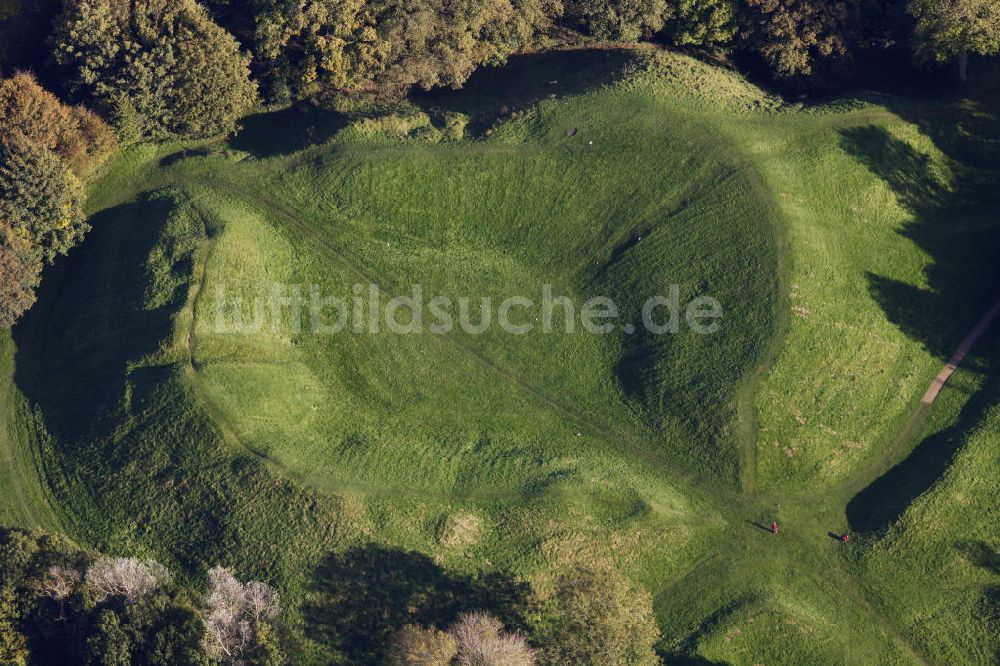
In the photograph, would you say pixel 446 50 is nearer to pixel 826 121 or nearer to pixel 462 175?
pixel 462 175

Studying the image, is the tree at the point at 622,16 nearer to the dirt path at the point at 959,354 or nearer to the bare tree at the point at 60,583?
the dirt path at the point at 959,354

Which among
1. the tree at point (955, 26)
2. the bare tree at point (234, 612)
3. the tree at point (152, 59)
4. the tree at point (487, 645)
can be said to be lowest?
the bare tree at point (234, 612)

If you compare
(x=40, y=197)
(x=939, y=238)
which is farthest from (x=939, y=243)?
(x=40, y=197)

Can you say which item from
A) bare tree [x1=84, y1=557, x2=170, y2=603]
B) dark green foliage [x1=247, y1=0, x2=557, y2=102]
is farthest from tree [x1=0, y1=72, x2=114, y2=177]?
bare tree [x1=84, y1=557, x2=170, y2=603]

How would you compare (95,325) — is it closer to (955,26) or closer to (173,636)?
(173,636)

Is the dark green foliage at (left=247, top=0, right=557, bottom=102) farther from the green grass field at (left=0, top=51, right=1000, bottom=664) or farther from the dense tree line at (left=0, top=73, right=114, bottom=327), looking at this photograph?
the dense tree line at (left=0, top=73, right=114, bottom=327)

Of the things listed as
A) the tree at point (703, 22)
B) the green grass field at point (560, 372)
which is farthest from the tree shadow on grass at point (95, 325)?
the tree at point (703, 22)
